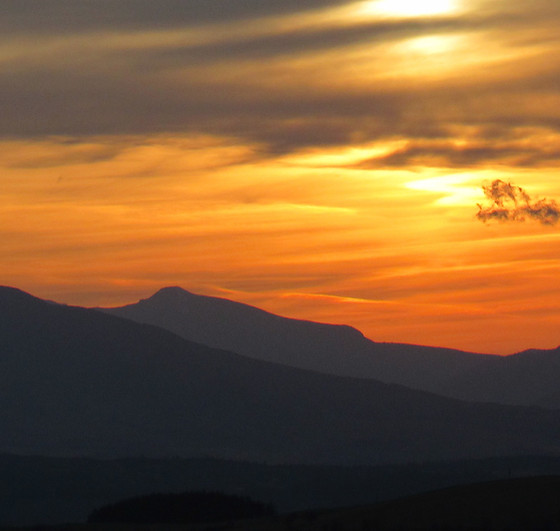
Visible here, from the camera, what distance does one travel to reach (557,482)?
35.3 meters

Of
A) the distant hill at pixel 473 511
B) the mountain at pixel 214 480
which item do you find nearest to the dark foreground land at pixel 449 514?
the distant hill at pixel 473 511

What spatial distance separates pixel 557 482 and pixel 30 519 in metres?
90.8

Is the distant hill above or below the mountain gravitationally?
above

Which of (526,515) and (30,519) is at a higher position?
(526,515)

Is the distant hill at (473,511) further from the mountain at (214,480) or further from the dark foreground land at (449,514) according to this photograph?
the mountain at (214,480)

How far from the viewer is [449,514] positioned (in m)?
32.5

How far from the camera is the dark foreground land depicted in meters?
31.2

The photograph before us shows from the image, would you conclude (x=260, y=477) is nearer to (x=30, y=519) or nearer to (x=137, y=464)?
(x=137, y=464)

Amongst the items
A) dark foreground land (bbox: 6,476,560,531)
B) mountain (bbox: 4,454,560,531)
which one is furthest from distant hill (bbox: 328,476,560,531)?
mountain (bbox: 4,454,560,531)

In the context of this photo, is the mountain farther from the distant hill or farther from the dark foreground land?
the distant hill

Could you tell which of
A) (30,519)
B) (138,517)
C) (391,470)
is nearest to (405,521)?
(138,517)

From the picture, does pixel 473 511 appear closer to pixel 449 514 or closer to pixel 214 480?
pixel 449 514

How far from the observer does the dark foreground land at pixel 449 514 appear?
31.2m

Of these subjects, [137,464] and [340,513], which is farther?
[137,464]
